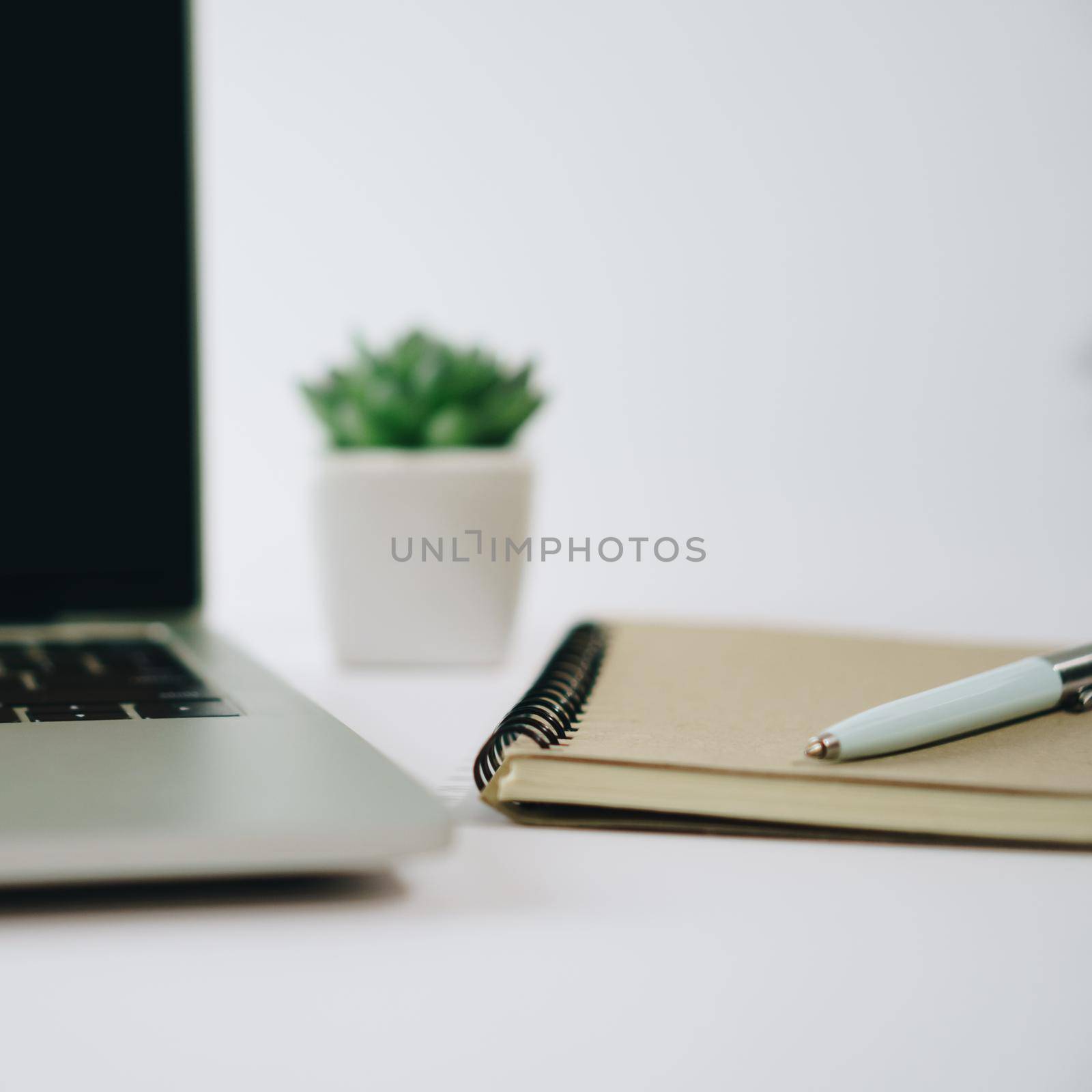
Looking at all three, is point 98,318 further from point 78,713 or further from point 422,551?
point 78,713

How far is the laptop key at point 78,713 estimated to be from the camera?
362 millimetres

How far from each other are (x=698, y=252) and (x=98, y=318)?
24.4 inches

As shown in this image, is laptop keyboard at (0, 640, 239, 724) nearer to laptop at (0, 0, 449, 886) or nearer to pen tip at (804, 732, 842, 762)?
laptop at (0, 0, 449, 886)

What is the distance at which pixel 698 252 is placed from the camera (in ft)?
3.58

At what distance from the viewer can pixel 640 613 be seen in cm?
92

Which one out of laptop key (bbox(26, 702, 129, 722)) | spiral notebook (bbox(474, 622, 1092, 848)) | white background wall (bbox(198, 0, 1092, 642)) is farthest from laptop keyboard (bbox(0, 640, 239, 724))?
white background wall (bbox(198, 0, 1092, 642))

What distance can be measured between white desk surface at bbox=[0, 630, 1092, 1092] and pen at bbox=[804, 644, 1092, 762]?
34mm

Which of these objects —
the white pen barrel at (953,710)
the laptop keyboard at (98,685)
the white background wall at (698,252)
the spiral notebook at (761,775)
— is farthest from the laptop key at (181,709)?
the white background wall at (698,252)

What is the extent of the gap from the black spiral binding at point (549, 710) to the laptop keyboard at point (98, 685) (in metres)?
0.10

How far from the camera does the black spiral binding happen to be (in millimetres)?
329

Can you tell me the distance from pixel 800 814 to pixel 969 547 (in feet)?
2.67

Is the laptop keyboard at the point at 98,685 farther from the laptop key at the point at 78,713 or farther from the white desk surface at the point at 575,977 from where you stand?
the white desk surface at the point at 575,977

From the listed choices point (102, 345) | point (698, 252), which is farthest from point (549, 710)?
point (698, 252)

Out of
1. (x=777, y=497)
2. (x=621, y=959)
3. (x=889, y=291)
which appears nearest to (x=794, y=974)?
(x=621, y=959)
